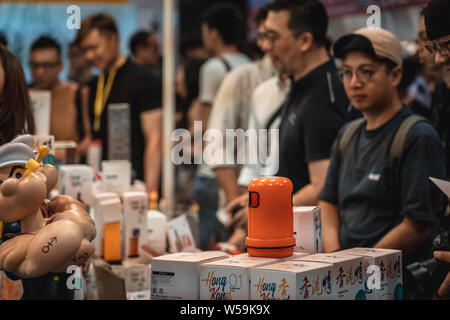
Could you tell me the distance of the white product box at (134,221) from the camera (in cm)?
252


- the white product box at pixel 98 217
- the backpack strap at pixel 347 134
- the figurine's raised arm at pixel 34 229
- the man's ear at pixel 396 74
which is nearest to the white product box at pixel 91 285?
the white product box at pixel 98 217

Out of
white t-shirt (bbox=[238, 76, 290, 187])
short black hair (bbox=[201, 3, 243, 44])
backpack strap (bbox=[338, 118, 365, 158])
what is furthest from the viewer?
short black hair (bbox=[201, 3, 243, 44])

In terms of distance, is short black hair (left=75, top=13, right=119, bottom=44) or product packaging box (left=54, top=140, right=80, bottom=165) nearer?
product packaging box (left=54, top=140, right=80, bottom=165)

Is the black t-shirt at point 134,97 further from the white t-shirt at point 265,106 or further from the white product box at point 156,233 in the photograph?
the white product box at point 156,233

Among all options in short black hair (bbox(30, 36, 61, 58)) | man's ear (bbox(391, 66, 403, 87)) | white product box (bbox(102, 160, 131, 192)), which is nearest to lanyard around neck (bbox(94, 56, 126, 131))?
short black hair (bbox(30, 36, 61, 58))

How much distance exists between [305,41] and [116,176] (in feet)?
3.37

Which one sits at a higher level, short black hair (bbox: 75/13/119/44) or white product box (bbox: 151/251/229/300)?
short black hair (bbox: 75/13/119/44)

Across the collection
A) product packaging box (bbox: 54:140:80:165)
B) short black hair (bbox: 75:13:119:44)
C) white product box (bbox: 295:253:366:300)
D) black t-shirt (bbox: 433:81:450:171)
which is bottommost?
white product box (bbox: 295:253:366:300)

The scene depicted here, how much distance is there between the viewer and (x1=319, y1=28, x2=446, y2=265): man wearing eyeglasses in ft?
7.27

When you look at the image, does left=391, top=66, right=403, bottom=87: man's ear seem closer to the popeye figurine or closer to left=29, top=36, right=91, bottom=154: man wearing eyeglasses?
the popeye figurine

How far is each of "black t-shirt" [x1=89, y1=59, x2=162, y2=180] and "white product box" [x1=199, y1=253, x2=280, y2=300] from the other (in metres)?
2.66

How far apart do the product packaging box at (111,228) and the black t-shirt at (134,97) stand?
1.65 metres

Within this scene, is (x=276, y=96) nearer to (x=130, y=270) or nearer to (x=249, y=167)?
(x=249, y=167)

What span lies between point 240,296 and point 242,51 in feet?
12.6
